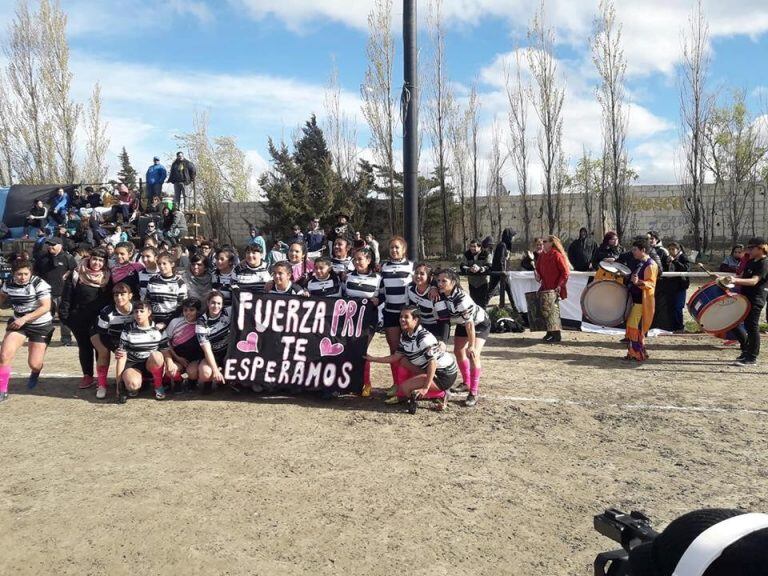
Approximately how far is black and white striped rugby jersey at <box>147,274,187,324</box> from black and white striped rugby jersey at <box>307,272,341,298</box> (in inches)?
60.4

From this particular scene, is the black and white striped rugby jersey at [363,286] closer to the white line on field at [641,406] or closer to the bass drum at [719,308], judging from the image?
the white line on field at [641,406]

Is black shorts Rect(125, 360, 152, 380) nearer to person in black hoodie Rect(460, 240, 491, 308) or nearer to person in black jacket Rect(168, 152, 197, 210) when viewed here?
person in black hoodie Rect(460, 240, 491, 308)

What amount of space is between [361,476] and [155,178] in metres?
17.3

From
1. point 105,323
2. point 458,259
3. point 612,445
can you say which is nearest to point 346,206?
point 458,259

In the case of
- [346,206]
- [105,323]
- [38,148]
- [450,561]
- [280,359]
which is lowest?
[450,561]

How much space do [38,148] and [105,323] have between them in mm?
27184

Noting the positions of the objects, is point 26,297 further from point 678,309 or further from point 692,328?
point 692,328

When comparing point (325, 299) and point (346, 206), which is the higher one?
point (346, 206)

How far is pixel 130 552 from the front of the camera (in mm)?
3359

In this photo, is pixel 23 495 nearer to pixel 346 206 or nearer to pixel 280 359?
pixel 280 359

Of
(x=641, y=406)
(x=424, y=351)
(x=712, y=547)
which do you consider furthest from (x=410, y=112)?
(x=712, y=547)

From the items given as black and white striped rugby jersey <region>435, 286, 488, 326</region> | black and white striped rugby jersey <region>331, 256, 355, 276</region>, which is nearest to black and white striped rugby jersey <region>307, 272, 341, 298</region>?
black and white striped rugby jersey <region>331, 256, 355, 276</region>

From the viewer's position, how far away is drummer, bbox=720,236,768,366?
24.8ft

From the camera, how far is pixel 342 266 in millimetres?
7355
